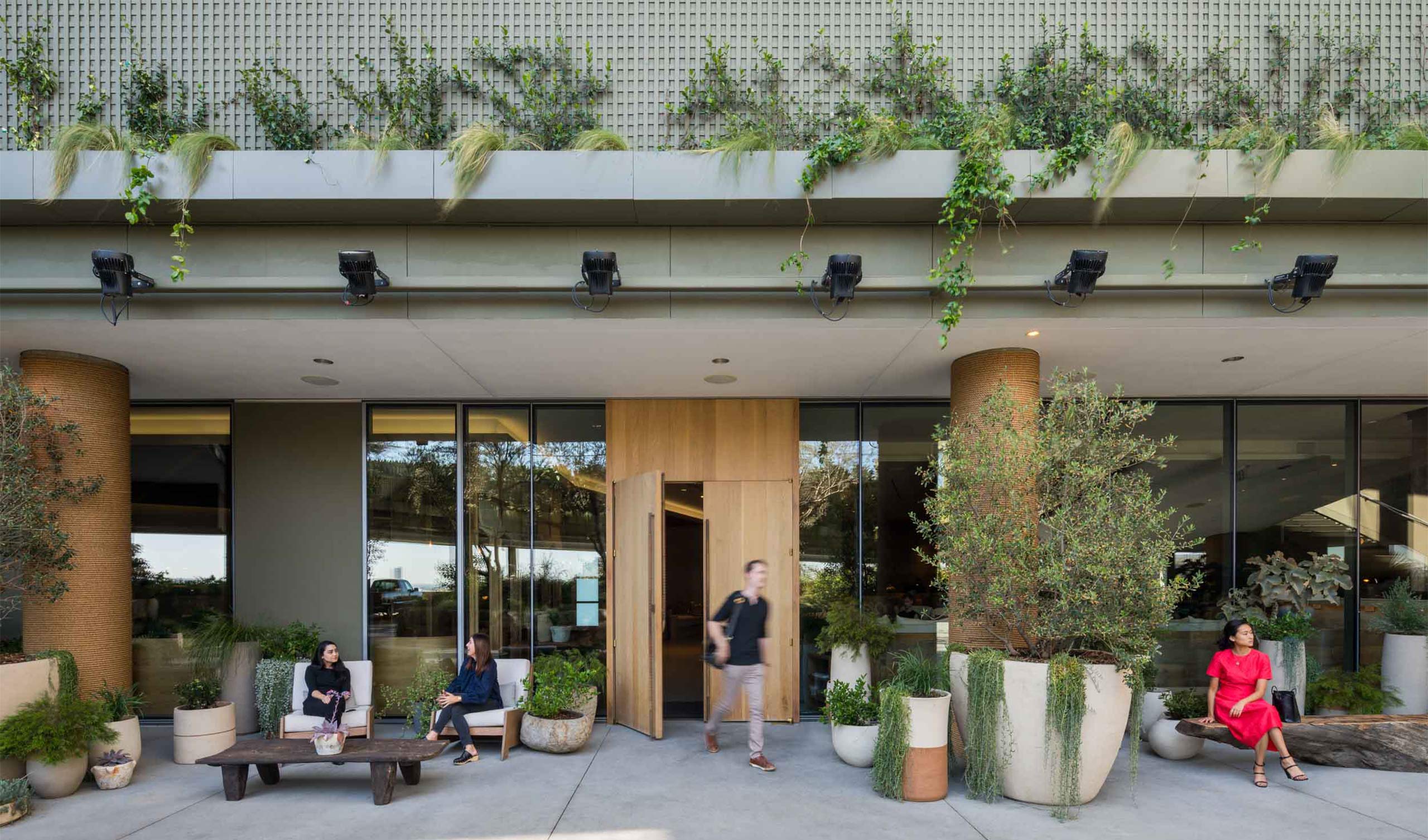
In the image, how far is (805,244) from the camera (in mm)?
5777

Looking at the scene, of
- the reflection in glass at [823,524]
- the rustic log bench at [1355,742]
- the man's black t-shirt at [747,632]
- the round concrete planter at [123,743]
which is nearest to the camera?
the round concrete planter at [123,743]

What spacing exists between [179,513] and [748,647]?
584cm

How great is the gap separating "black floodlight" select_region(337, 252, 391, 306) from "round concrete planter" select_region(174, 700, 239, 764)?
11.9ft

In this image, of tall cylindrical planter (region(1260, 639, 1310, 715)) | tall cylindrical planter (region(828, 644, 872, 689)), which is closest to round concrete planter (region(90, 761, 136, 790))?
tall cylindrical planter (region(828, 644, 872, 689))

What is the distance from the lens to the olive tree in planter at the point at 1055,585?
214 inches

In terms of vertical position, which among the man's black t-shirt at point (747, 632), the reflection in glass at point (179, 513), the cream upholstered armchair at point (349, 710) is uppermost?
the reflection in glass at point (179, 513)

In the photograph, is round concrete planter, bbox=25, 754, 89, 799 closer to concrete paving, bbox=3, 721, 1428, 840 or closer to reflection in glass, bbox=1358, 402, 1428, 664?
concrete paving, bbox=3, 721, 1428, 840

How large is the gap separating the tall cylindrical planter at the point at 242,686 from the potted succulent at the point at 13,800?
2282 mm

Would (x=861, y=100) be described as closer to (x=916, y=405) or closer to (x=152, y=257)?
(x=916, y=405)

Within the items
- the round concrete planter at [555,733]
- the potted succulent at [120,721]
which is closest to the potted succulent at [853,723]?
the round concrete planter at [555,733]

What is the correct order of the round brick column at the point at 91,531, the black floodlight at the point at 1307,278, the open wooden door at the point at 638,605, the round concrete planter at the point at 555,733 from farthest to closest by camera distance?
the open wooden door at the point at 638,605 < the round concrete planter at the point at 555,733 < the round brick column at the point at 91,531 < the black floodlight at the point at 1307,278

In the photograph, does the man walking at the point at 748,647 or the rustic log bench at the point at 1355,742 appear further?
the man walking at the point at 748,647

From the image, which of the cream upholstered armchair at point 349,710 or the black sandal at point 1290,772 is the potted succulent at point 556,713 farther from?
the black sandal at point 1290,772

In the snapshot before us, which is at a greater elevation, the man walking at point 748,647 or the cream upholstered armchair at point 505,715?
the man walking at point 748,647
